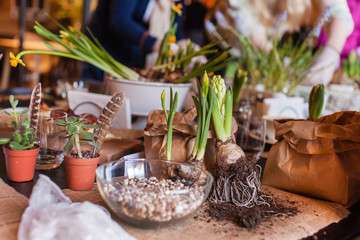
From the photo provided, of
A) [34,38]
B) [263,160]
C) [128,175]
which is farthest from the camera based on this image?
[34,38]

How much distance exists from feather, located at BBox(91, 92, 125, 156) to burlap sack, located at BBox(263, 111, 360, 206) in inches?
15.6

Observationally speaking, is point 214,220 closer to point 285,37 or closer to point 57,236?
point 57,236

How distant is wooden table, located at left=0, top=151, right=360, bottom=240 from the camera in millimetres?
681

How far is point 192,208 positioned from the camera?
0.64 metres

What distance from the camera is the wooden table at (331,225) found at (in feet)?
2.23

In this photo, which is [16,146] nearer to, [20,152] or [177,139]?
[20,152]

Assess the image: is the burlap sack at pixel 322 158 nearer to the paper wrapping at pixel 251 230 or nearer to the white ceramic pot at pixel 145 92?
the paper wrapping at pixel 251 230

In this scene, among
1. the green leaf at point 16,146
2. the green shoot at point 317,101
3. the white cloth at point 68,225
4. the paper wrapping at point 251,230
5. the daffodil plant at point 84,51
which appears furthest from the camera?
the daffodil plant at point 84,51

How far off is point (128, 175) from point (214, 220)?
206 millimetres

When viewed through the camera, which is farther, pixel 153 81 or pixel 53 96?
pixel 53 96

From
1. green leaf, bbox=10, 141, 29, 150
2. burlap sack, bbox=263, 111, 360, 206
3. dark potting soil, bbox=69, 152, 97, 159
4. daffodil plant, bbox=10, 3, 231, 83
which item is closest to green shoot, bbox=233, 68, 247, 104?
daffodil plant, bbox=10, 3, 231, 83

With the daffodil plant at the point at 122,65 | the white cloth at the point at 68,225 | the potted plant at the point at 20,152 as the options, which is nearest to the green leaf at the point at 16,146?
the potted plant at the point at 20,152

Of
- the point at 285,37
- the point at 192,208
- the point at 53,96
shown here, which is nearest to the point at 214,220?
the point at 192,208

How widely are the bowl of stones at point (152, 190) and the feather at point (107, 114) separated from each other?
0.11 m
